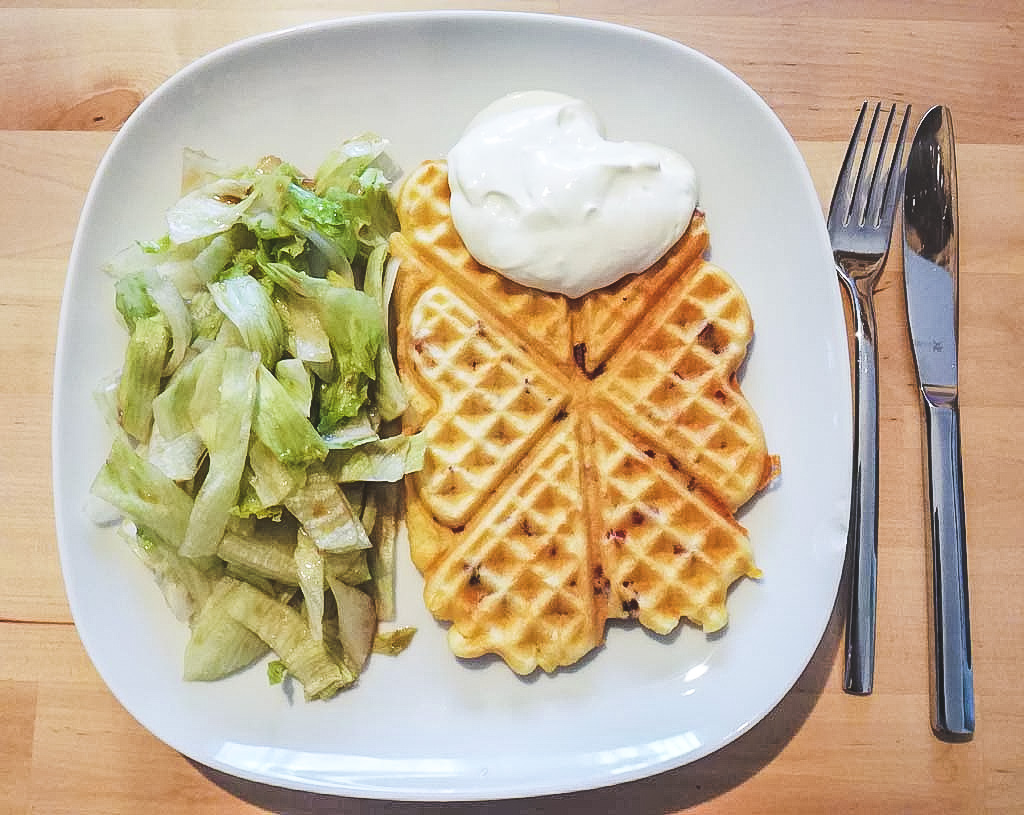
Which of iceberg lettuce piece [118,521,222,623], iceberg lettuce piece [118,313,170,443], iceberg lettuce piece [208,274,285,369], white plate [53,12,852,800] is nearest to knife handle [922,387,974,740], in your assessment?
white plate [53,12,852,800]

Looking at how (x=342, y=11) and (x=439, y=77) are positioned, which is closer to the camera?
(x=439, y=77)

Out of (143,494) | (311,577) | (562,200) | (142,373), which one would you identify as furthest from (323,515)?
(562,200)

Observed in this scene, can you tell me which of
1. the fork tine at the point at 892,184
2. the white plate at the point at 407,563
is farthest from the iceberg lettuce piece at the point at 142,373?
the fork tine at the point at 892,184

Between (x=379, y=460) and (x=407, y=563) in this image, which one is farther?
(x=407, y=563)

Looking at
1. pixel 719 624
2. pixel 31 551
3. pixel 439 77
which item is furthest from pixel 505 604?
pixel 439 77

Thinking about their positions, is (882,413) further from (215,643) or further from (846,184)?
(215,643)

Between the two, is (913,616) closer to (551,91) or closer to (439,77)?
(551,91)
